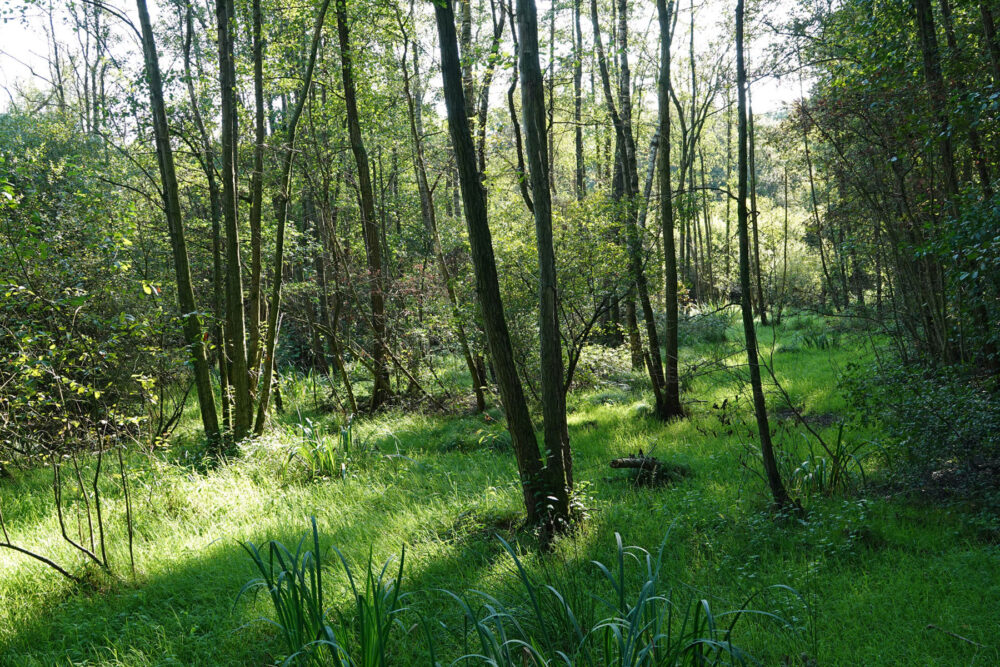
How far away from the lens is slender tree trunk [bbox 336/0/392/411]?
948cm

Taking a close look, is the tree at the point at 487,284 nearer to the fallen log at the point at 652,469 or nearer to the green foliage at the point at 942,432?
the fallen log at the point at 652,469

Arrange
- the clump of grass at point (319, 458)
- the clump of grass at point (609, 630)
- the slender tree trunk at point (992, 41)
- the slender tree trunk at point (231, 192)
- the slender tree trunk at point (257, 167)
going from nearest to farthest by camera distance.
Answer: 1. the clump of grass at point (609, 630)
2. the slender tree trunk at point (992, 41)
3. the clump of grass at point (319, 458)
4. the slender tree trunk at point (231, 192)
5. the slender tree trunk at point (257, 167)

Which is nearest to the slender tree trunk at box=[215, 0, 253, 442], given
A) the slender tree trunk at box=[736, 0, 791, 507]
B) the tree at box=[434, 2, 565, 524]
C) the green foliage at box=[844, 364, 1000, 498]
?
the tree at box=[434, 2, 565, 524]

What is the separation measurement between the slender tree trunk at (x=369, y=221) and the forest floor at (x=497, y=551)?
11.2ft

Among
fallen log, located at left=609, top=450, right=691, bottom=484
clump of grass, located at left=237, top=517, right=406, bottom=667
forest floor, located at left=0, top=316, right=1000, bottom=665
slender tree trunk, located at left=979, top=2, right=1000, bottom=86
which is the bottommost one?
forest floor, located at left=0, top=316, right=1000, bottom=665

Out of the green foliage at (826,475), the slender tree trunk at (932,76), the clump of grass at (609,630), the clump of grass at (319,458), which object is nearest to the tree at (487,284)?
the clump of grass at (609,630)

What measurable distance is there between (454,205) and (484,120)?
1288 cm

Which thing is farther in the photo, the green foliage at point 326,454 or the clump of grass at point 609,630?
the green foliage at point 326,454

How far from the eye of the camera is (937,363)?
18.3 ft

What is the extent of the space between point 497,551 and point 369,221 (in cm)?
720

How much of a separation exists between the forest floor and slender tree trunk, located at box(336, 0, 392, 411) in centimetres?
341

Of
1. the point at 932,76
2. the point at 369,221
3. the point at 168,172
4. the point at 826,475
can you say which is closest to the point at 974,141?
the point at 932,76

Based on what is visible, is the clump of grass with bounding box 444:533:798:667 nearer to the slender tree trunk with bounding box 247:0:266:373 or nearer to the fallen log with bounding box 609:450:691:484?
the fallen log with bounding box 609:450:691:484

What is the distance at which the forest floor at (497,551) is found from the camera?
306 centimetres
